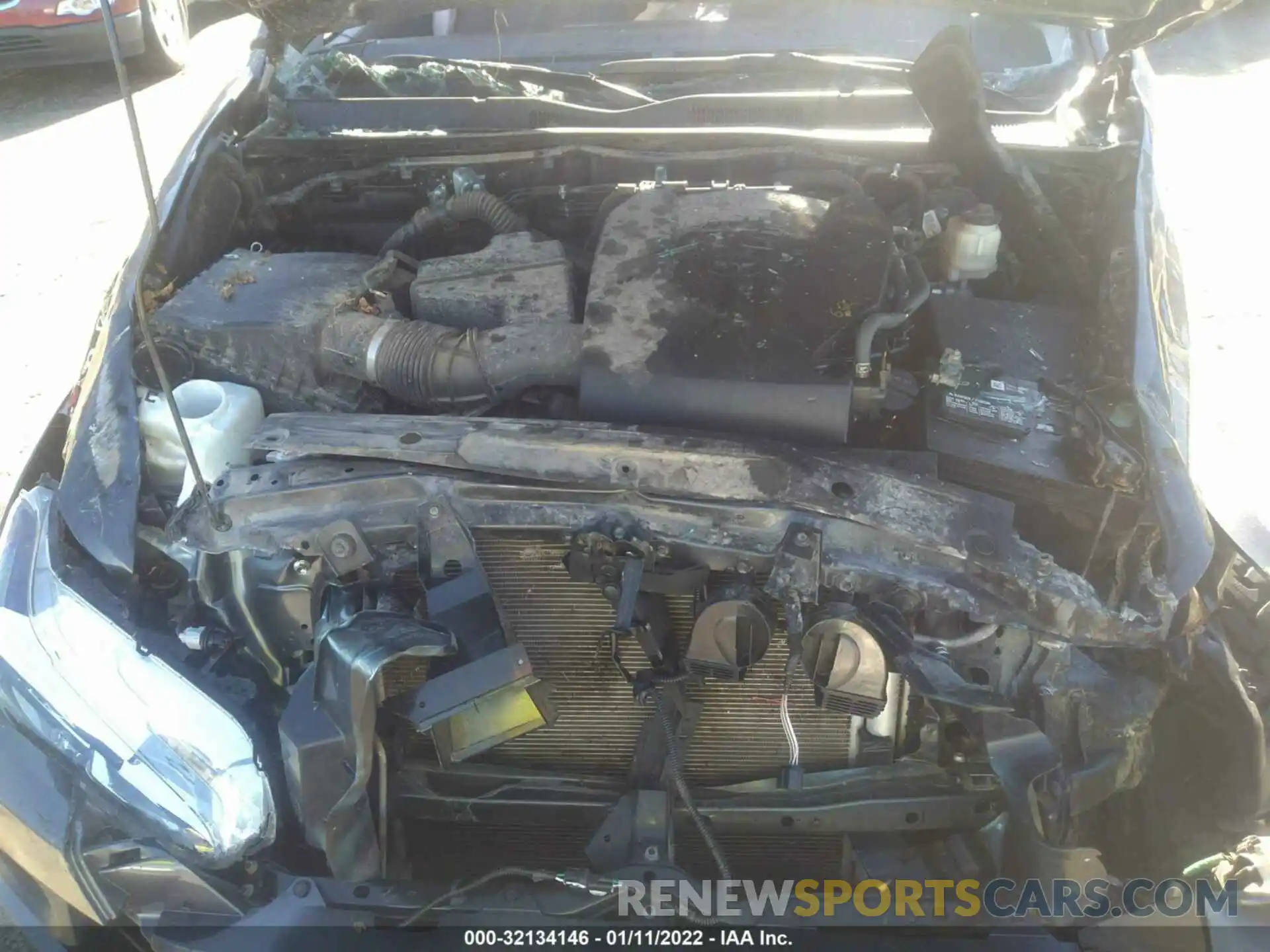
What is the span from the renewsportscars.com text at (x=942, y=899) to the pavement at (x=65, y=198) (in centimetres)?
184

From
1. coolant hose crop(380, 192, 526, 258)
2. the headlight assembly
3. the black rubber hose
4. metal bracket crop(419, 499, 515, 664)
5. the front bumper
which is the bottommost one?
the black rubber hose

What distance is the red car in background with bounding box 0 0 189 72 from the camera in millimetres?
5547

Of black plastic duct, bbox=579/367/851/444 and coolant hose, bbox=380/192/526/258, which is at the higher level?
coolant hose, bbox=380/192/526/258

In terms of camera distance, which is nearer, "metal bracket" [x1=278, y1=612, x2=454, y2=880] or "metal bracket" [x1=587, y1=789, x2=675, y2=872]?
"metal bracket" [x1=278, y1=612, x2=454, y2=880]

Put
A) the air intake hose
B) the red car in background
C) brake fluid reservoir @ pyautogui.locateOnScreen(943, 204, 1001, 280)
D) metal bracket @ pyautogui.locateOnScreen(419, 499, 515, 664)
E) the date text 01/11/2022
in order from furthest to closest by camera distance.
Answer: the red car in background → brake fluid reservoir @ pyautogui.locateOnScreen(943, 204, 1001, 280) → the air intake hose → metal bracket @ pyautogui.locateOnScreen(419, 499, 515, 664) → the date text 01/11/2022

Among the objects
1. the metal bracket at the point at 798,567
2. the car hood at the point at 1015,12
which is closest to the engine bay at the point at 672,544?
the metal bracket at the point at 798,567

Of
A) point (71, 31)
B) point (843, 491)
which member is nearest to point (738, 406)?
point (843, 491)

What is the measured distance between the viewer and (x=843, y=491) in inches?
54.9

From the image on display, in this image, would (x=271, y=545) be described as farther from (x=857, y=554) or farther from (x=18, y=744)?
(x=857, y=554)

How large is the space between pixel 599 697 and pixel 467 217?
1.12 metres

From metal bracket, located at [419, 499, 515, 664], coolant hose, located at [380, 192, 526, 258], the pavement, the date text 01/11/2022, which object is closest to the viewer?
the date text 01/11/2022

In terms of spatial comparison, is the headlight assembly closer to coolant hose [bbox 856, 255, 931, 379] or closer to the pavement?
the pavement

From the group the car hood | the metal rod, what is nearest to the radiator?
the metal rod

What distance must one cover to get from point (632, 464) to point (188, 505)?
27.9 inches
